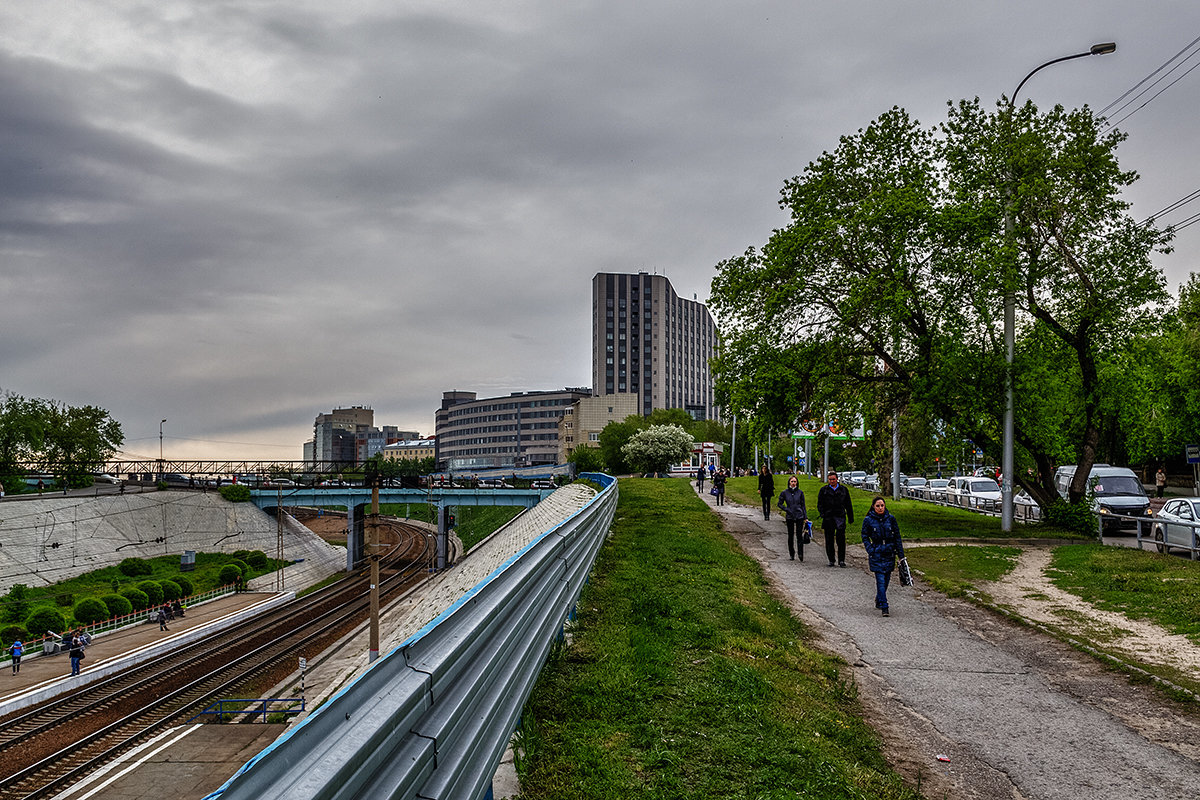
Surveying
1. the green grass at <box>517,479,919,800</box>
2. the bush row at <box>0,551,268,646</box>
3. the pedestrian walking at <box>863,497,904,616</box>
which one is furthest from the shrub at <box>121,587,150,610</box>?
the pedestrian walking at <box>863,497,904,616</box>

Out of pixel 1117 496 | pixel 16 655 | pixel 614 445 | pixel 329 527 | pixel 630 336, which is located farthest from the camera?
pixel 630 336

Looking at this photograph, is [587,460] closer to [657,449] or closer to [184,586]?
[657,449]

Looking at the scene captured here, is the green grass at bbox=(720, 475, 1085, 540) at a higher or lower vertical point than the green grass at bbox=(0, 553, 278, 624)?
higher

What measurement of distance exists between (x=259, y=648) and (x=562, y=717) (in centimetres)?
3265

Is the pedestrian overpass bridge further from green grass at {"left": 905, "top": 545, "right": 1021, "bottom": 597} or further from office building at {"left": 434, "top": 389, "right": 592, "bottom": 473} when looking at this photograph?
office building at {"left": 434, "top": 389, "right": 592, "bottom": 473}

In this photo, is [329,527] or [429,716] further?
[329,527]

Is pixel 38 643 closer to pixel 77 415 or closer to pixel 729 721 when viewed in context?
pixel 729 721

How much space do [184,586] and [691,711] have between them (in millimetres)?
49732

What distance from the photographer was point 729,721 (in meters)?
5.75

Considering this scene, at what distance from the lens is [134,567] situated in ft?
168

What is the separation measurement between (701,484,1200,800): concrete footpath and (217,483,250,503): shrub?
64696 mm

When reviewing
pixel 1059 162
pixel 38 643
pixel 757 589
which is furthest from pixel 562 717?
pixel 38 643

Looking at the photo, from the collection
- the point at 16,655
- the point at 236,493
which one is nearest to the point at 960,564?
the point at 16,655

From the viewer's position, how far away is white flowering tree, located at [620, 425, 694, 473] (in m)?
88.6
